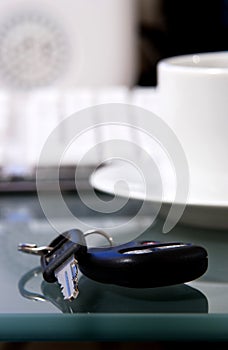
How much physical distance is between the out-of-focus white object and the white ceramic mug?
0.33m

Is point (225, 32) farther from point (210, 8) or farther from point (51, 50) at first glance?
point (51, 50)

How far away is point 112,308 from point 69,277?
25 millimetres

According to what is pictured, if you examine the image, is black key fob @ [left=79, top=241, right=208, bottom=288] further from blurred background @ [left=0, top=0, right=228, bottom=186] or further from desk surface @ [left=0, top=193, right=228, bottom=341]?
blurred background @ [left=0, top=0, right=228, bottom=186]

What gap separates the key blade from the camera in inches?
9.3

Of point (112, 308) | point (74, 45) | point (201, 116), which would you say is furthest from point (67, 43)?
point (112, 308)

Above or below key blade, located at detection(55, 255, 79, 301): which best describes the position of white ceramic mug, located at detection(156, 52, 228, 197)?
above

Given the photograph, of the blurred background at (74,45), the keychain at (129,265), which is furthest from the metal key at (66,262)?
the blurred background at (74,45)

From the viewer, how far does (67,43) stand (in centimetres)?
66

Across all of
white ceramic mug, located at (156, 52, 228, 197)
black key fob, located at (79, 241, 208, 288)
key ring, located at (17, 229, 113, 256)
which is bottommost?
key ring, located at (17, 229, 113, 256)

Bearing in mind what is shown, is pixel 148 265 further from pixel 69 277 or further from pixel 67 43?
pixel 67 43

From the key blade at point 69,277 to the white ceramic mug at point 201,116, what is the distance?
8 centimetres

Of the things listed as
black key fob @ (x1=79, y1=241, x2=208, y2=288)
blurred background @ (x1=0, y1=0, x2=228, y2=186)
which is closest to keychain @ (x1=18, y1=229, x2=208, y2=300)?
black key fob @ (x1=79, y1=241, x2=208, y2=288)

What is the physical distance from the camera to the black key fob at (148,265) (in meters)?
0.23

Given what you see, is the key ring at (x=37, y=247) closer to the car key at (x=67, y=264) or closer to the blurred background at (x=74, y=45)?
the car key at (x=67, y=264)
